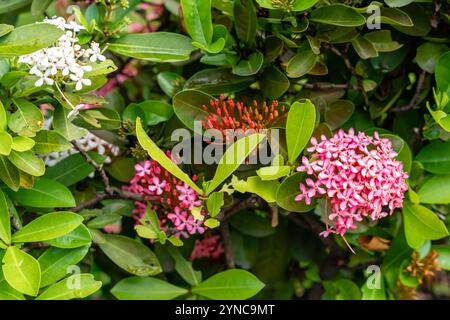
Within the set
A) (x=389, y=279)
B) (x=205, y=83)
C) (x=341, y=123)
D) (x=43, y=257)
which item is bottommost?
(x=389, y=279)

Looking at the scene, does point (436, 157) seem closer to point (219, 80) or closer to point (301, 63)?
point (301, 63)

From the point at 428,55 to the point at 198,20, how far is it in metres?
0.48

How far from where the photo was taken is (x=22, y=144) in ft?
3.54

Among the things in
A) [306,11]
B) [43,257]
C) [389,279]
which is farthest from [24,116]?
[389,279]

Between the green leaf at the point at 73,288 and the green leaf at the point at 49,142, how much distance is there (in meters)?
0.23

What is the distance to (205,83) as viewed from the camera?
132 centimetres

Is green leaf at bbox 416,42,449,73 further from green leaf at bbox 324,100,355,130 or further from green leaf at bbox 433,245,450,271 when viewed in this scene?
green leaf at bbox 433,245,450,271

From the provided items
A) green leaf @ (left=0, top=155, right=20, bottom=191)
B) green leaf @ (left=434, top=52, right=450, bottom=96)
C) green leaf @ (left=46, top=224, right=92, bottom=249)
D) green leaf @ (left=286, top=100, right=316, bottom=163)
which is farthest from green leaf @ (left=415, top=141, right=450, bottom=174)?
green leaf @ (left=0, top=155, right=20, bottom=191)

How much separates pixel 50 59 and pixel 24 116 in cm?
11

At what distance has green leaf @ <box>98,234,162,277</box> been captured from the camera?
1.31 m

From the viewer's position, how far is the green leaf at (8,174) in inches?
44.6

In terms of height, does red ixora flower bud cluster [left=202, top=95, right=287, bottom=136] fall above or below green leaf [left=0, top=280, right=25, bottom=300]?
above

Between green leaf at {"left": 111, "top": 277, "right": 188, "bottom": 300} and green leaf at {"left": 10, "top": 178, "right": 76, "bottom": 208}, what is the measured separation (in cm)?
23
